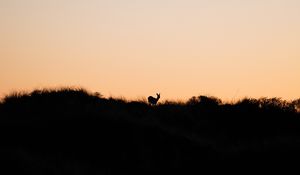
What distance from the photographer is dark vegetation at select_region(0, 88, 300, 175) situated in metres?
23.7

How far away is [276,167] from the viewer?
2397 centimetres

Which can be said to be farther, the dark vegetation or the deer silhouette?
the deer silhouette

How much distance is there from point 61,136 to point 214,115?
1173 centimetres

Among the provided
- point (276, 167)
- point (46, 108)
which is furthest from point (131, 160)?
point (46, 108)

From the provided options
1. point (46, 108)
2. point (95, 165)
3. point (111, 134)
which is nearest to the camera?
point (95, 165)

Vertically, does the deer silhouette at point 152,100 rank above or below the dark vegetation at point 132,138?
above

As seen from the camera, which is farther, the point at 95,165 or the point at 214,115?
the point at 214,115

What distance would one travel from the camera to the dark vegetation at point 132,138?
23.7m

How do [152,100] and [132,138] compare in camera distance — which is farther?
[152,100]

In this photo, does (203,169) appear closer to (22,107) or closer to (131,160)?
(131,160)

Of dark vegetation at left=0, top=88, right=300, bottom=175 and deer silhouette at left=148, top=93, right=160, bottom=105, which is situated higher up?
deer silhouette at left=148, top=93, right=160, bottom=105

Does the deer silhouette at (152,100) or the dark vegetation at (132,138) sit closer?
the dark vegetation at (132,138)

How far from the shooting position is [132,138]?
1049 inches

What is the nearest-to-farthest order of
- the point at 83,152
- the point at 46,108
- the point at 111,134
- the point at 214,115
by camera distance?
the point at 83,152, the point at 111,134, the point at 46,108, the point at 214,115
